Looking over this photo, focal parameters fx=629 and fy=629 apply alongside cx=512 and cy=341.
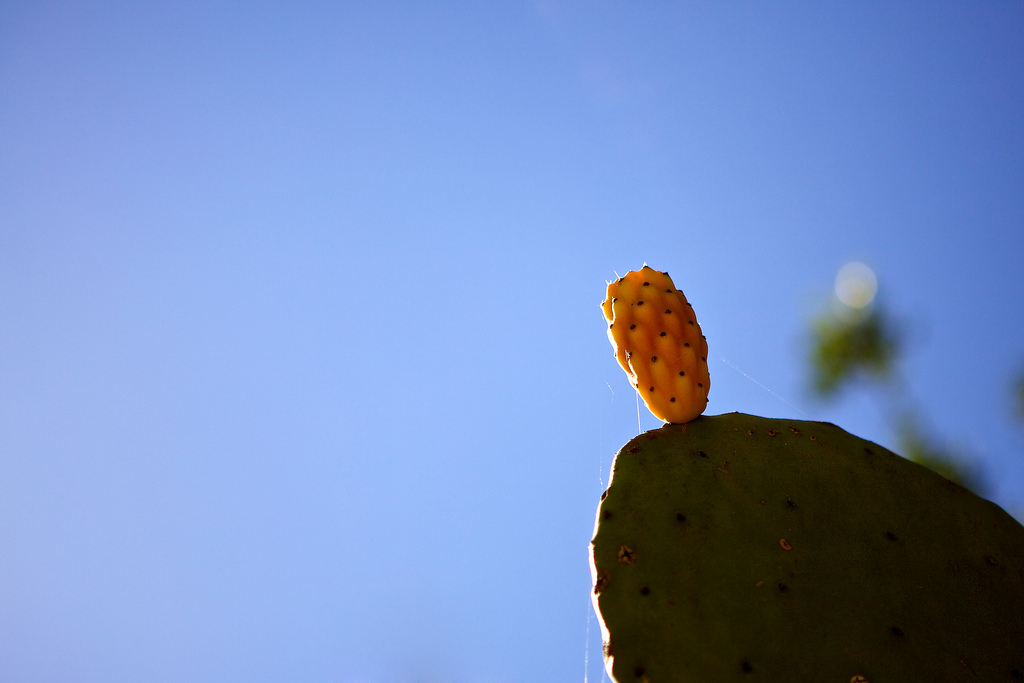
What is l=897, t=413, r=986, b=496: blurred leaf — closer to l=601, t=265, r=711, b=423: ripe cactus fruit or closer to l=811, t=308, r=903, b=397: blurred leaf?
l=811, t=308, r=903, b=397: blurred leaf

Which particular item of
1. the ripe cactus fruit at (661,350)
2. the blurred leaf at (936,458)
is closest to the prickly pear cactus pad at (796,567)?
the ripe cactus fruit at (661,350)

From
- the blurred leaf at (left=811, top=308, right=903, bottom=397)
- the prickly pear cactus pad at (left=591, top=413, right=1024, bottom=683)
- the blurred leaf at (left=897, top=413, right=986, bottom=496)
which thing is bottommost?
the prickly pear cactus pad at (left=591, top=413, right=1024, bottom=683)

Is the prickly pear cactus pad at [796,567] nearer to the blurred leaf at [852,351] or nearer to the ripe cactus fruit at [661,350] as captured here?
the ripe cactus fruit at [661,350]

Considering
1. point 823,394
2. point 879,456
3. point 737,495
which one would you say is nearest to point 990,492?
point 823,394

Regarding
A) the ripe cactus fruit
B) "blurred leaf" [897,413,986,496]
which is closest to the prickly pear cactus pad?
the ripe cactus fruit

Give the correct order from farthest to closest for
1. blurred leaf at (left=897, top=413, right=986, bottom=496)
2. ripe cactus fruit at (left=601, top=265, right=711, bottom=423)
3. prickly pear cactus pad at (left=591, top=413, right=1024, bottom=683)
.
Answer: blurred leaf at (left=897, top=413, right=986, bottom=496) → ripe cactus fruit at (left=601, top=265, right=711, bottom=423) → prickly pear cactus pad at (left=591, top=413, right=1024, bottom=683)

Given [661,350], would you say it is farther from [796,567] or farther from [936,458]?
[936,458]
